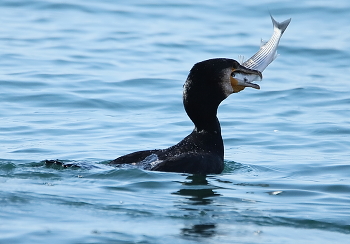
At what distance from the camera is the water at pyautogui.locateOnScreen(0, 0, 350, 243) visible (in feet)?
21.0

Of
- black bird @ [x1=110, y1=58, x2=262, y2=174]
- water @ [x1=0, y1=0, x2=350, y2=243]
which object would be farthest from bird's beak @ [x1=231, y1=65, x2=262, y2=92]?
water @ [x1=0, y1=0, x2=350, y2=243]

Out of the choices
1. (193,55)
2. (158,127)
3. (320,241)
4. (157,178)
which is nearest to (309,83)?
(193,55)

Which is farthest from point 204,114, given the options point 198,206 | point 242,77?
point 198,206

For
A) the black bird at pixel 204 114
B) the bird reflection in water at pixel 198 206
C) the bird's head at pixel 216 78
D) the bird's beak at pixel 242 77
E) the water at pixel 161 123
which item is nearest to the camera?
the bird reflection in water at pixel 198 206

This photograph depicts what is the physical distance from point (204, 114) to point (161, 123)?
3.13 metres

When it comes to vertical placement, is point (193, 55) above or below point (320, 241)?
above

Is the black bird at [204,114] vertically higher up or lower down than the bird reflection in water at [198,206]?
higher up

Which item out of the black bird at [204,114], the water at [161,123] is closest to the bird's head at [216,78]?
the black bird at [204,114]

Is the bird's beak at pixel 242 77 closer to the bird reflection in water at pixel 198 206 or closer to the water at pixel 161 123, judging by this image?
Result: the water at pixel 161 123

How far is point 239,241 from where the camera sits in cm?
595

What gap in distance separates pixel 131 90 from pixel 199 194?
6.39 metres

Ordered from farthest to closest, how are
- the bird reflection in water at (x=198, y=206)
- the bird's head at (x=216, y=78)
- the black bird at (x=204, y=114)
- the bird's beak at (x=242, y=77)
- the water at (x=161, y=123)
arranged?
1. the bird's beak at (x=242, y=77)
2. the bird's head at (x=216, y=78)
3. the black bird at (x=204, y=114)
4. the water at (x=161, y=123)
5. the bird reflection in water at (x=198, y=206)

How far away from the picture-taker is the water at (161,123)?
6398 millimetres

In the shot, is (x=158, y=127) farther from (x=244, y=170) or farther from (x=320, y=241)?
(x=320, y=241)
